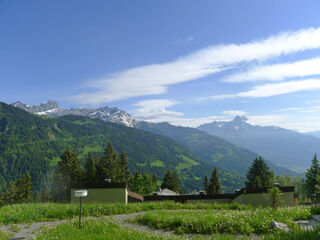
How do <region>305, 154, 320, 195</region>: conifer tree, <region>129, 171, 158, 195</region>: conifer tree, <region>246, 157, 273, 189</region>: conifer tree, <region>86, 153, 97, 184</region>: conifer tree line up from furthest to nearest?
<region>129, 171, 158, 195</region>: conifer tree < <region>246, 157, 273, 189</region>: conifer tree < <region>305, 154, 320, 195</region>: conifer tree < <region>86, 153, 97, 184</region>: conifer tree

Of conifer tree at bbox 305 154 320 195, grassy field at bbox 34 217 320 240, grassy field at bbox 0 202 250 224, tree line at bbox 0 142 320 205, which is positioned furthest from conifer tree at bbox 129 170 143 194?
grassy field at bbox 34 217 320 240

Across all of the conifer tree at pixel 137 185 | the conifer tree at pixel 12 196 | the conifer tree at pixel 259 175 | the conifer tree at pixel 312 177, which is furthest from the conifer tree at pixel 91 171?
the conifer tree at pixel 312 177

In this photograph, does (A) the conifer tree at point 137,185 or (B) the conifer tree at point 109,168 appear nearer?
(B) the conifer tree at point 109,168

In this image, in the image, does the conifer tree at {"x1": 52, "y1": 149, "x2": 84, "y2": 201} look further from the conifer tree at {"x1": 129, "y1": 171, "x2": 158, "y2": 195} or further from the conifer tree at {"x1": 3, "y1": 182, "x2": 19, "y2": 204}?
the conifer tree at {"x1": 3, "y1": 182, "x2": 19, "y2": 204}

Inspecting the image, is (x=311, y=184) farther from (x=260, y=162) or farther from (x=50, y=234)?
(x=50, y=234)

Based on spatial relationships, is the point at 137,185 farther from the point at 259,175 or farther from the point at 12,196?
the point at 12,196

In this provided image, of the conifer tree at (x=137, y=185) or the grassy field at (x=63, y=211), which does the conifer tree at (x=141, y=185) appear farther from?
the grassy field at (x=63, y=211)

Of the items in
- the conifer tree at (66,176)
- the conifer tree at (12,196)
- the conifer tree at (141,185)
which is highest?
the conifer tree at (66,176)

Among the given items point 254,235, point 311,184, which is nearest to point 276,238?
point 254,235

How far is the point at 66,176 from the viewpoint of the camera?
199ft

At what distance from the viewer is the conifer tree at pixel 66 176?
60.8 m

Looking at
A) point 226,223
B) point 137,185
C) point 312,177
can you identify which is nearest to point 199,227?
point 226,223

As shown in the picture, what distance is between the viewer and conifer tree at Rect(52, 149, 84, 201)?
6075cm

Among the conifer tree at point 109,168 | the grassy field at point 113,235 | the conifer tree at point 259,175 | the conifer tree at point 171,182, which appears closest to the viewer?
the grassy field at point 113,235
